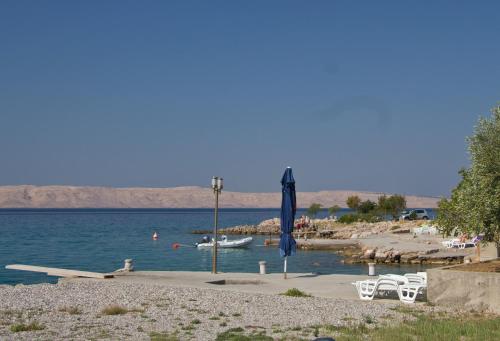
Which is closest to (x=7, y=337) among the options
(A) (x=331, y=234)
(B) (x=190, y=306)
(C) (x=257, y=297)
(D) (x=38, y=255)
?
(B) (x=190, y=306)

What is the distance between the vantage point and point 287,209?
20422 millimetres

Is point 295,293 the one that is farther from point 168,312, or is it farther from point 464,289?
point 168,312

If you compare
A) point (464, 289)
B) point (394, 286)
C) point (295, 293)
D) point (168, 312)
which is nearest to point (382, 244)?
point (394, 286)

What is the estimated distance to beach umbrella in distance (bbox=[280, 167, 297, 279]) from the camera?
2036 cm

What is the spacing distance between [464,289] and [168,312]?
660 cm

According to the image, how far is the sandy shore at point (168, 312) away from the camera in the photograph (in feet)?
36.7

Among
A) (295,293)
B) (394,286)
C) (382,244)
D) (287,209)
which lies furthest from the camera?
(382,244)

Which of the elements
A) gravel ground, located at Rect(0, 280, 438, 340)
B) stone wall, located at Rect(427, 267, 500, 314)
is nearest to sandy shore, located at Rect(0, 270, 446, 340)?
gravel ground, located at Rect(0, 280, 438, 340)

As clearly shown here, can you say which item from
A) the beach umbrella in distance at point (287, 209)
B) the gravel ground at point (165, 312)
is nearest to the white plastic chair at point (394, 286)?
the gravel ground at point (165, 312)

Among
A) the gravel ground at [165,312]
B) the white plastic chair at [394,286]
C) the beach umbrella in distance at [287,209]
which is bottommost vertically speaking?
the gravel ground at [165,312]

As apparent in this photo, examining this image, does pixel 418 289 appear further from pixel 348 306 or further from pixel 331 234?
pixel 331 234

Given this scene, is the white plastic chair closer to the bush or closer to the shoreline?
the bush

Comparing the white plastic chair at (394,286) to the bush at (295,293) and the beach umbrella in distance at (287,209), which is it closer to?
the bush at (295,293)

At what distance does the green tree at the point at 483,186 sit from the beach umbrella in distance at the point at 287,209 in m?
6.03
